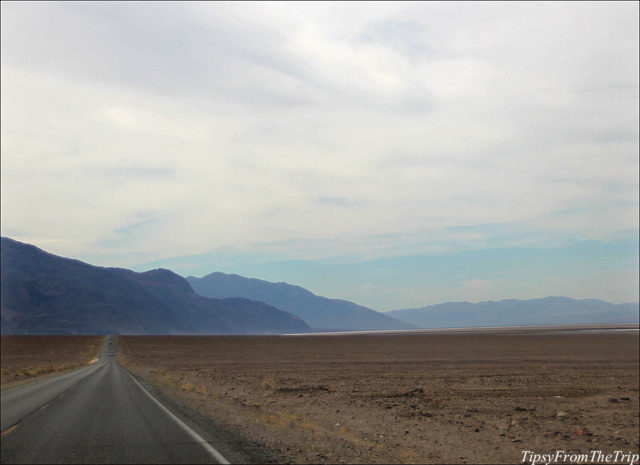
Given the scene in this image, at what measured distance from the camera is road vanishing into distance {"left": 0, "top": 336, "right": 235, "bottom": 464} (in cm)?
1121

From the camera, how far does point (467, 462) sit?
12625mm

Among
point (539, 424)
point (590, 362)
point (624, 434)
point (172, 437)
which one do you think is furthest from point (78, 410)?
point (590, 362)

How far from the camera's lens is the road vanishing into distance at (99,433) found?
11211 millimetres

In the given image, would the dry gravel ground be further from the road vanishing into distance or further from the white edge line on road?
the road vanishing into distance

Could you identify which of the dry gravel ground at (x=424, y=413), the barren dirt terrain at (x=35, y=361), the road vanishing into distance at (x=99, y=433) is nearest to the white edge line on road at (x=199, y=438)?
the road vanishing into distance at (x=99, y=433)

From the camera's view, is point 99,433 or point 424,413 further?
point 424,413

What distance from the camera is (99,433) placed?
1398cm

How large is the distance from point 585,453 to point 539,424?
359cm

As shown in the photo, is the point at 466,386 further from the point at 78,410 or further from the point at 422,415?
the point at 78,410

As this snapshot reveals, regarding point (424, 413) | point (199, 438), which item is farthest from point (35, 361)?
point (199, 438)

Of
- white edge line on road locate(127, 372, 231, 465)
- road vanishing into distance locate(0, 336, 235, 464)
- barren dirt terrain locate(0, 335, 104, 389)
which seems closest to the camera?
white edge line on road locate(127, 372, 231, 465)

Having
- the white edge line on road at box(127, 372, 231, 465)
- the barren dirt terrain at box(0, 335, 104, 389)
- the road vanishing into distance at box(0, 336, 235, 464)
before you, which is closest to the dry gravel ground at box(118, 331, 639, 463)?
the white edge line on road at box(127, 372, 231, 465)

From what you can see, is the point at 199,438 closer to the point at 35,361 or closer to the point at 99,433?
the point at 99,433

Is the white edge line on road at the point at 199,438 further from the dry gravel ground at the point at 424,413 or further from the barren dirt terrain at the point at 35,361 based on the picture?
the barren dirt terrain at the point at 35,361
